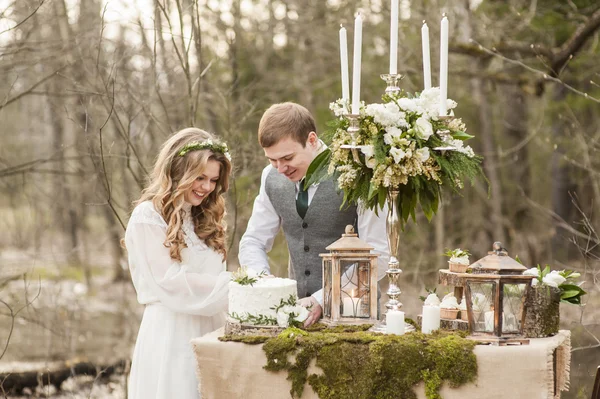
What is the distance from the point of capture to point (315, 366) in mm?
3230

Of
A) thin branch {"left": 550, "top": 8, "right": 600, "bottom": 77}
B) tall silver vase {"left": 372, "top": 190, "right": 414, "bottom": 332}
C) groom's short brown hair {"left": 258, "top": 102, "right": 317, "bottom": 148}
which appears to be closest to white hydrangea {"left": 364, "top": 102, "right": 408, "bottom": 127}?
tall silver vase {"left": 372, "top": 190, "right": 414, "bottom": 332}

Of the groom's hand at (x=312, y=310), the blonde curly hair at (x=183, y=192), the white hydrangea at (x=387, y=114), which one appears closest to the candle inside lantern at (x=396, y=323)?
the groom's hand at (x=312, y=310)

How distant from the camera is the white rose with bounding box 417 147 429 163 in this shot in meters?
3.21

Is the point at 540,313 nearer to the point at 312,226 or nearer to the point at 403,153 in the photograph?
the point at 403,153

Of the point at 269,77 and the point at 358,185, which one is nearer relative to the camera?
the point at 358,185

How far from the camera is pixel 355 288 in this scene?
11.4 feet

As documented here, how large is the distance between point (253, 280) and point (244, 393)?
1.54ft

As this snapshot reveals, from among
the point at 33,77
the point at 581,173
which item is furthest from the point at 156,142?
the point at 581,173

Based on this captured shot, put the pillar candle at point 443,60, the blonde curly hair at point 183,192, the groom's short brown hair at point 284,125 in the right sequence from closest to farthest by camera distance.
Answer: the pillar candle at point 443,60, the blonde curly hair at point 183,192, the groom's short brown hair at point 284,125

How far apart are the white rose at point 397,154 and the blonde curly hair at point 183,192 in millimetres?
985

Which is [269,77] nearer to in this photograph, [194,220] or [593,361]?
[593,361]

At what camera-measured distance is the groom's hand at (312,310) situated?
357 cm

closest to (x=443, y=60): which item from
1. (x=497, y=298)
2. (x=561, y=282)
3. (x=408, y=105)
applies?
(x=408, y=105)

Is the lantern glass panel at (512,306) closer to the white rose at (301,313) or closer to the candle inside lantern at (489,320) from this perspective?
the candle inside lantern at (489,320)
